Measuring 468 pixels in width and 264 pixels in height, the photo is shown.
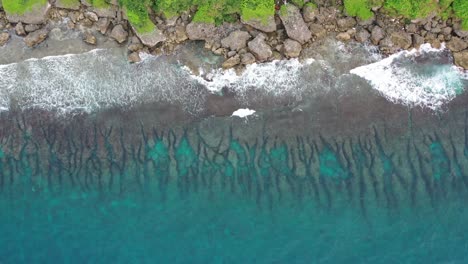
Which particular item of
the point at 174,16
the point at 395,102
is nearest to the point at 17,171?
the point at 174,16

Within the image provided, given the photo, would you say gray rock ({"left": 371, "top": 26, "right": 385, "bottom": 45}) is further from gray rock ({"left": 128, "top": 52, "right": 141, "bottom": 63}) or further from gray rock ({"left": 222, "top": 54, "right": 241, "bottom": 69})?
gray rock ({"left": 128, "top": 52, "right": 141, "bottom": 63})

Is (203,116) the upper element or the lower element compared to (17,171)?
upper

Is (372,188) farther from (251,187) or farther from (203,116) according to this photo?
(203,116)

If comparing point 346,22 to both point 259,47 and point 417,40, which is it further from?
point 259,47

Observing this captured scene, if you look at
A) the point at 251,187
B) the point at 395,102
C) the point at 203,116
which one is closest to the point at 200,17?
the point at 203,116

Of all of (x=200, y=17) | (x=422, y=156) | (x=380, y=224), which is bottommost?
(x=380, y=224)

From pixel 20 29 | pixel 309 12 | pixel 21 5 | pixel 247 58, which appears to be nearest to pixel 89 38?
pixel 20 29

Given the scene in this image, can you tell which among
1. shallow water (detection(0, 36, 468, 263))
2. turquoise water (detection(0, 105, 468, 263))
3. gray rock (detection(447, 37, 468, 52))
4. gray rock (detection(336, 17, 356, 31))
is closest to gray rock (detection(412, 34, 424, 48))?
shallow water (detection(0, 36, 468, 263))

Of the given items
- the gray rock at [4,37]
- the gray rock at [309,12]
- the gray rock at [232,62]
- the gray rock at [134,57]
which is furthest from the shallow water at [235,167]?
the gray rock at [4,37]
